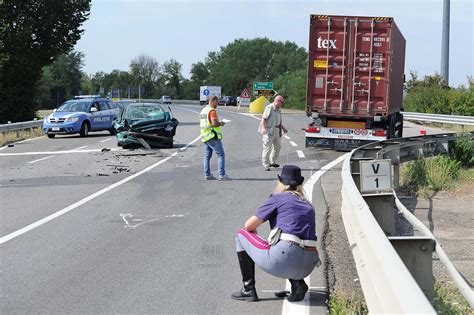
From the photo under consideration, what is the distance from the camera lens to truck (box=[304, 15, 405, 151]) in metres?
19.4

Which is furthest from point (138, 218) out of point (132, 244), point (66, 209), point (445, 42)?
point (445, 42)

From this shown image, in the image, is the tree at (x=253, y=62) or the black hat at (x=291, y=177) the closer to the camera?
the black hat at (x=291, y=177)

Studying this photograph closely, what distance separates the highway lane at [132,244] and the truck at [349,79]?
497cm

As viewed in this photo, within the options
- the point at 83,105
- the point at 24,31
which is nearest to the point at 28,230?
the point at 83,105

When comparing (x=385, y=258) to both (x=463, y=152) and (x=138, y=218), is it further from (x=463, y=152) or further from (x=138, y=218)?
(x=463, y=152)

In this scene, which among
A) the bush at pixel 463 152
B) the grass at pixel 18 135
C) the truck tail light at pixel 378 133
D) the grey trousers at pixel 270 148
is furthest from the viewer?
the grass at pixel 18 135

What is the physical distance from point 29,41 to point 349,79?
73.9ft

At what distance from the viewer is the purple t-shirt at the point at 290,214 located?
580cm

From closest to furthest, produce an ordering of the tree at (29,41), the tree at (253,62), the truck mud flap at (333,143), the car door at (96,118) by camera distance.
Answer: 1. the truck mud flap at (333,143)
2. the car door at (96,118)
3. the tree at (29,41)
4. the tree at (253,62)

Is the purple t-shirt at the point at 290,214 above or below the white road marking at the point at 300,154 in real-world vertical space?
above

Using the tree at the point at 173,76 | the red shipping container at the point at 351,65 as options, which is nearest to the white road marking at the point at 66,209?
the red shipping container at the point at 351,65

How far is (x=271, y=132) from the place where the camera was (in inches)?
629

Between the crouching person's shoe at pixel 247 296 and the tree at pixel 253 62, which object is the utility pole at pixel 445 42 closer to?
the crouching person's shoe at pixel 247 296

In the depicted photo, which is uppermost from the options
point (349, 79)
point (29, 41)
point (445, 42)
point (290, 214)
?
point (445, 42)
